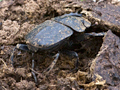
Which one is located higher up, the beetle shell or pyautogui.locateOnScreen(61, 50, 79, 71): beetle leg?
the beetle shell

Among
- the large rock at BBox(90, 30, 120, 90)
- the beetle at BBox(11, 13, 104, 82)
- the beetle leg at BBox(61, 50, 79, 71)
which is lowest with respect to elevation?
the beetle leg at BBox(61, 50, 79, 71)

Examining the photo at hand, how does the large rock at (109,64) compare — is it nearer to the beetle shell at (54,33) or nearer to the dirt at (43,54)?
the dirt at (43,54)

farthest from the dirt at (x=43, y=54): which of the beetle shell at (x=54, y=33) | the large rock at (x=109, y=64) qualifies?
the beetle shell at (x=54, y=33)

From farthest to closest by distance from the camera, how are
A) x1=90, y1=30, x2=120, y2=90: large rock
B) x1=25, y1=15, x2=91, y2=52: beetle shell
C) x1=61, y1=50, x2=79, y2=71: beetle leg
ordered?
1. x1=61, y1=50, x2=79, y2=71: beetle leg
2. x1=25, y1=15, x2=91, y2=52: beetle shell
3. x1=90, y1=30, x2=120, y2=90: large rock

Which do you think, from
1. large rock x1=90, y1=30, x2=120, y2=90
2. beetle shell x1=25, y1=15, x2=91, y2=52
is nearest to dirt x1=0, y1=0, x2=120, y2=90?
large rock x1=90, y1=30, x2=120, y2=90

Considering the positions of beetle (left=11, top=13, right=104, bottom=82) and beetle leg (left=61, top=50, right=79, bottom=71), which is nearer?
beetle (left=11, top=13, right=104, bottom=82)

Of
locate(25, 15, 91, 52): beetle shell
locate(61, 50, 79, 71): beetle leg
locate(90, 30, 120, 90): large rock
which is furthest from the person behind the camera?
locate(61, 50, 79, 71): beetle leg

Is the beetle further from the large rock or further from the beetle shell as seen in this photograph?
the large rock
